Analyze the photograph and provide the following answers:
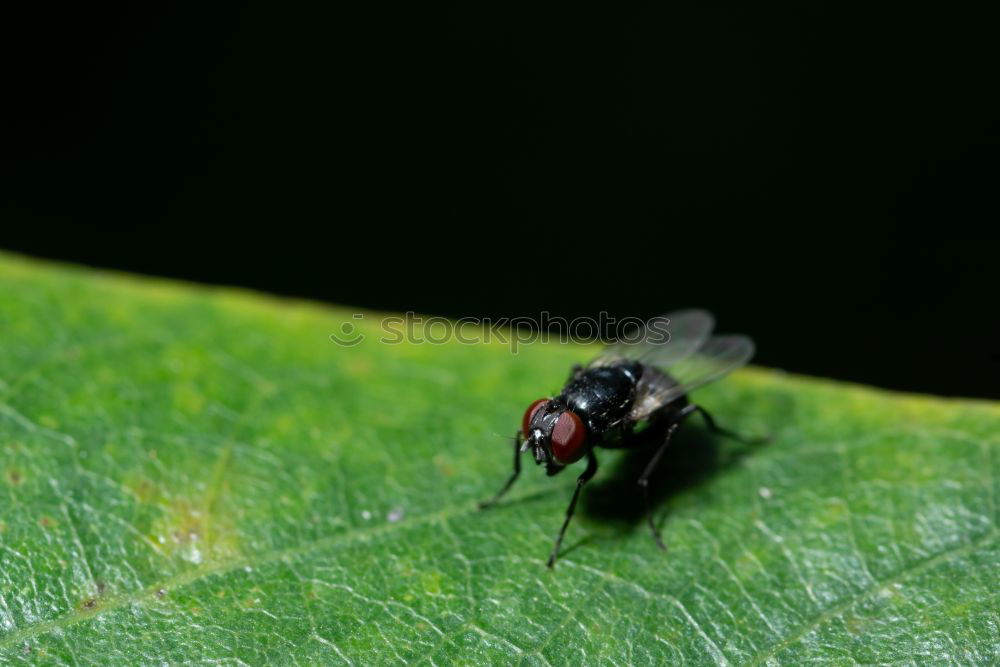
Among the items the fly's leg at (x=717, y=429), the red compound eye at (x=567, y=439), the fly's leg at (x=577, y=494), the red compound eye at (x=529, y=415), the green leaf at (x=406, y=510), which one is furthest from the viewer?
the fly's leg at (x=717, y=429)

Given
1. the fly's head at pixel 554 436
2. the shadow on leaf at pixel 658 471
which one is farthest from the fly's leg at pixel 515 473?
the shadow on leaf at pixel 658 471

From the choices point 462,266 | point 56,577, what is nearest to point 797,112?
point 462,266

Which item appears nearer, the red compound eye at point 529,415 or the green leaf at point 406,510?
the green leaf at point 406,510

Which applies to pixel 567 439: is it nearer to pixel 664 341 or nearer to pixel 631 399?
pixel 631 399

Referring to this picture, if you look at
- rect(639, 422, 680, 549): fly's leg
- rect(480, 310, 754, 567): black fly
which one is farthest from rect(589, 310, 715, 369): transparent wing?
rect(639, 422, 680, 549): fly's leg

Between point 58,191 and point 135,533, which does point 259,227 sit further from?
point 135,533

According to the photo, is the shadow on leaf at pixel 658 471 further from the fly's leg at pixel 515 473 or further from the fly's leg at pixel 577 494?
the fly's leg at pixel 515 473
